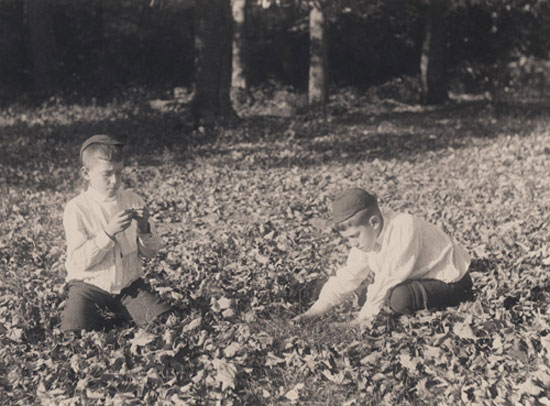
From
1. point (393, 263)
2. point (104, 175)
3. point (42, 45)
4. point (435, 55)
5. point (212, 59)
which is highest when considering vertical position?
point (42, 45)

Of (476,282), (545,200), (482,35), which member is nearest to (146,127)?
(545,200)

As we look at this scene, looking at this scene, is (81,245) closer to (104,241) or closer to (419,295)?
(104,241)

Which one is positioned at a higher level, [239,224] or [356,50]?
[356,50]

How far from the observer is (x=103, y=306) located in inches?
187

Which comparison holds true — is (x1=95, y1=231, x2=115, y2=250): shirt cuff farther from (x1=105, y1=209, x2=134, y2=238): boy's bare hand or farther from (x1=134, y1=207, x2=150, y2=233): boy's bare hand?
(x1=134, y1=207, x2=150, y2=233): boy's bare hand

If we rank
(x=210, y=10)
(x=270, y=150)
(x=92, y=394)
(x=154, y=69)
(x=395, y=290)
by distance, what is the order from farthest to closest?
(x=154, y=69) → (x=210, y=10) → (x=270, y=150) → (x=395, y=290) → (x=92, y=394)

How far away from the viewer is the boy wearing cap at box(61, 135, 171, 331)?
4.47 meters

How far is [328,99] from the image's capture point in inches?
689

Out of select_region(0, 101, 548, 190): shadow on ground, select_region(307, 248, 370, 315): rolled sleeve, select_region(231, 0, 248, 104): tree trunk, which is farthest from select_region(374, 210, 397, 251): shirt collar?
select_region(231, 0, 248, 104): tree trunk

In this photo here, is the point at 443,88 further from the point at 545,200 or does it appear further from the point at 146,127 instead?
the point at 545,200

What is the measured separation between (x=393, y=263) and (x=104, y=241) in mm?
1806

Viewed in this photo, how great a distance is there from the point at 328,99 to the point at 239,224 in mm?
10548

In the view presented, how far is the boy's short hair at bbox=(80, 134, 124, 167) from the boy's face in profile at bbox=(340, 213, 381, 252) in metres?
1.48

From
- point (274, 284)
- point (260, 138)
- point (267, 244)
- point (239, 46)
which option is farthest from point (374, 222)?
point (239, 46)
